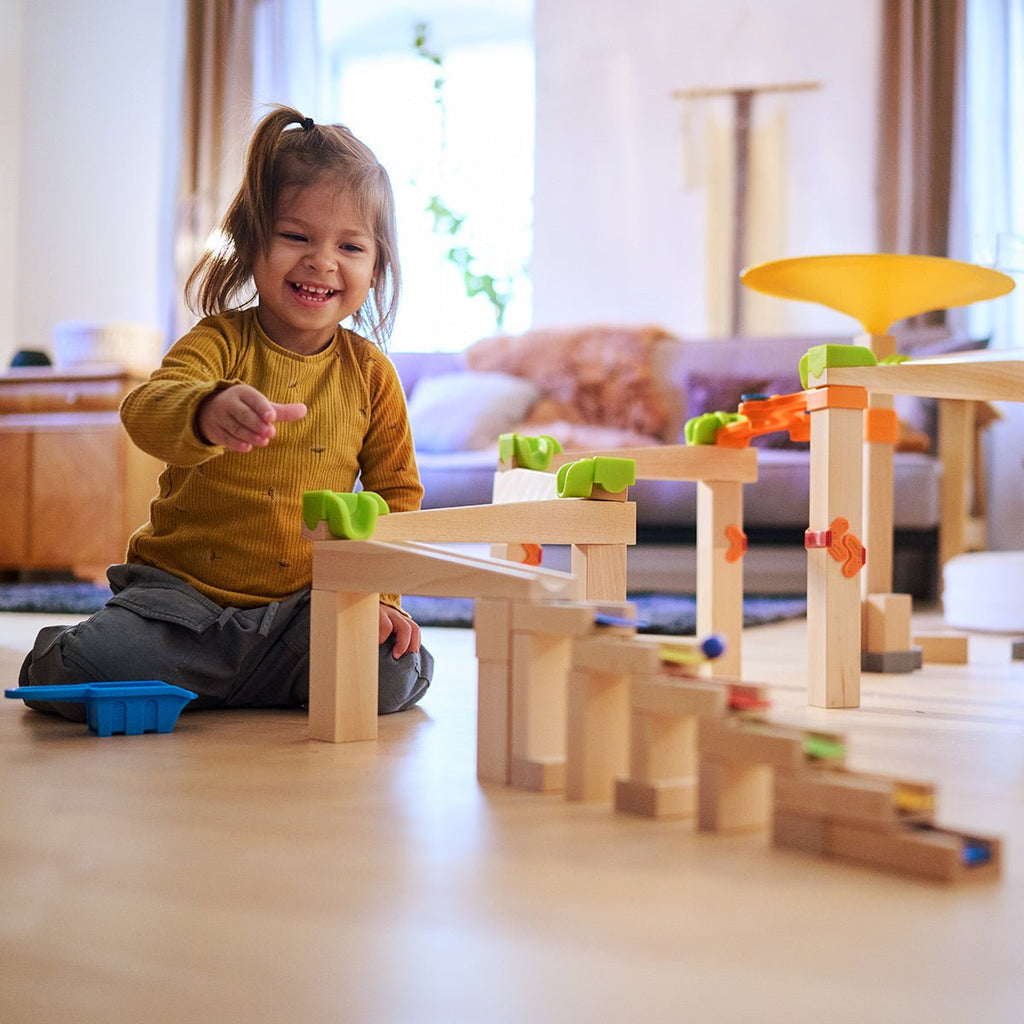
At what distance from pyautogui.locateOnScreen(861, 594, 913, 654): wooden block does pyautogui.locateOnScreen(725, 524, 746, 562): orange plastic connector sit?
0.22m

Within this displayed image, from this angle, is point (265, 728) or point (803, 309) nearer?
point (265, 728)

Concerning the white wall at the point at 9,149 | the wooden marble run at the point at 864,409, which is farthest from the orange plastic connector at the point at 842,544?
the white wall at the point at 9,149

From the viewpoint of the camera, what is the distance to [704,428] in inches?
54.1

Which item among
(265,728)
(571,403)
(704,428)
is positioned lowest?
(265,728)

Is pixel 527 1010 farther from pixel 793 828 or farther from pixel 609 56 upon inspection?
pixel 609 56

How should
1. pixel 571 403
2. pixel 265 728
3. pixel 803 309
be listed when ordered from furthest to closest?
1. pixel 803 309
2. pixel 571 403
3. pixel 265 728

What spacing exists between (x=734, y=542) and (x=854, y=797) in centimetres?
83

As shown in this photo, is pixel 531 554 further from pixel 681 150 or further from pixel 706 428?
pixel 681 150

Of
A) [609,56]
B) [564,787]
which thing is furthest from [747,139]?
[564,787]

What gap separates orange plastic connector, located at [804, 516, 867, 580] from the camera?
3.65ft

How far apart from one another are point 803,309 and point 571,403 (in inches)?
38.4

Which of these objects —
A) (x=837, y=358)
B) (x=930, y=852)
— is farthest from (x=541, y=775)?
(x=837, y=358)

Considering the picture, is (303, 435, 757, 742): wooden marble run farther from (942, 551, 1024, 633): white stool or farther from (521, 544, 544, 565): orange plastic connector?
(942, 551, 1024, 633): white stool

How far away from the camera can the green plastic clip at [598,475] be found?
3.46 ft
